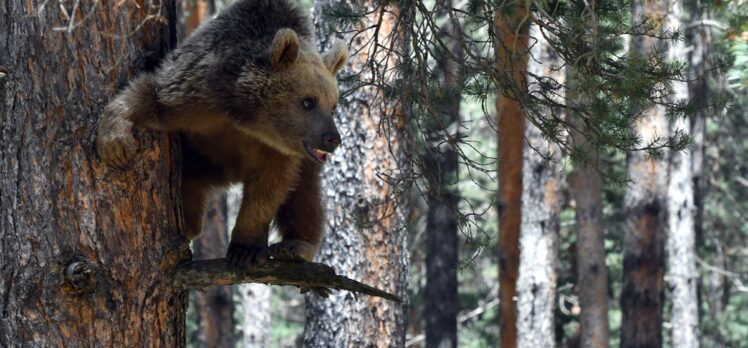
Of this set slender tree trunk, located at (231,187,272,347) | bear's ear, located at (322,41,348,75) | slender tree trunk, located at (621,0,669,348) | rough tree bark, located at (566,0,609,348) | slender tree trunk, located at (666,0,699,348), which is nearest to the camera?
bear's ear, located at (322,41,348,75)

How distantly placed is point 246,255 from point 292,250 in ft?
1.36

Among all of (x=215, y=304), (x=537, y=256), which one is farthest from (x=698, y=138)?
(x=215, y=304)

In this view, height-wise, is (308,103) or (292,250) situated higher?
(308,103)

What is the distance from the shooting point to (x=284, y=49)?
180 inches

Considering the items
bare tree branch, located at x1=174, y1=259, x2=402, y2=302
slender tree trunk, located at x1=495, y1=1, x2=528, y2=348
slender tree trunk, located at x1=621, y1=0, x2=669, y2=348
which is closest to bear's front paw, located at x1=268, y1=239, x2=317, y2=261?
bare tree branch, located at x1=174, y1=259, x2=402, y2=302

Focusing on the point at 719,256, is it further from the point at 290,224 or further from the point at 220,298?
the point at 290,224

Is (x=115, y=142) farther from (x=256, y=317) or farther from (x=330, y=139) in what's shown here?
(x=256, y=317)

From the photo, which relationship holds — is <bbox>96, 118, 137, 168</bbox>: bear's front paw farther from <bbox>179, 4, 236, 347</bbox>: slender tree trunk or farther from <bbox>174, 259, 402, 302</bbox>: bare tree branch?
<bbox>179, 4, 236, 347</bbox>: slender tree trunk

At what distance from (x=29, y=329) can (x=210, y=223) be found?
10922 mm

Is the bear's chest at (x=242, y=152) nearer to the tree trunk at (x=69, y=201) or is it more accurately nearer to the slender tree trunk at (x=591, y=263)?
the tree trunk at (x=69, y=201)

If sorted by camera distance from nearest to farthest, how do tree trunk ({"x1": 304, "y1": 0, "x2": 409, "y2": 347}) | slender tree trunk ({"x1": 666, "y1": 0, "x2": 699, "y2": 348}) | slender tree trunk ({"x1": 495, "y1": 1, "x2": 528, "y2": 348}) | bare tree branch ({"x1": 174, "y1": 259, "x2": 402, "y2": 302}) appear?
bare tree branch ({"x1": 174, "y1": 259, "x2": 402, "y2": 302})
tree trunk ({"x1": 304, "y1": 0, "x2": 409, "y2": 347})
slender tree trunk ({"x1": 495, "y1": 1, "x2": 528, "y2": 348})
slender tree trunk ({"x1": 666, "y1": 0, "x2": 699, "y2": 348})

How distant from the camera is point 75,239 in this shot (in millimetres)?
4012

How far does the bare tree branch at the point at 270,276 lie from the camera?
4.33m

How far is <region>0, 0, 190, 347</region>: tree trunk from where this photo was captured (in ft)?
12.9
